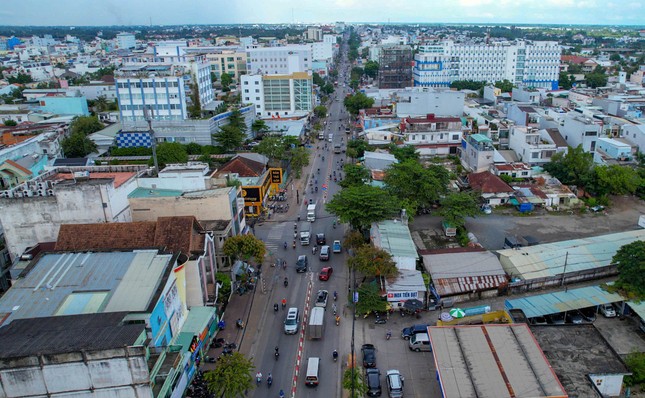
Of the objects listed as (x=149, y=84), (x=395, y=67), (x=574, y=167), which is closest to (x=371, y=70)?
(x=395, y=67)

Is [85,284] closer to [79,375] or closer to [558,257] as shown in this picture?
[79,375]

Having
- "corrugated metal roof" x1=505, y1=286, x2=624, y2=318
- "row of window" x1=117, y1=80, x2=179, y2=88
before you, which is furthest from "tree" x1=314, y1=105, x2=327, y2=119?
"corrugated metal roof" x1=505, y1=286, x2=624, y2=318

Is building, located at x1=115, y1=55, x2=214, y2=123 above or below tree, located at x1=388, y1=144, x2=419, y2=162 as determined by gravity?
above

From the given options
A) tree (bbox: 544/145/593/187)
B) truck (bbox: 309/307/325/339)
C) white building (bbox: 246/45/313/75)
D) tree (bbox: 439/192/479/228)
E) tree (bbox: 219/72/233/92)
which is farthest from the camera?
tree (bbox: 219/72/233/92)

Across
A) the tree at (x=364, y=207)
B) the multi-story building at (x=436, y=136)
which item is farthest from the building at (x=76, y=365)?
the multi-story building at (x=436, y=136)

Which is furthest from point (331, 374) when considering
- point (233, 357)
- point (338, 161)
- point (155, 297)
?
point (338, 161)

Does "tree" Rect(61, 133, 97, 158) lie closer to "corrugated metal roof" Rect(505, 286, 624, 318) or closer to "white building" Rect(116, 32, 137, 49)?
"corrugated metal roof" Rect(505, 286, 624, 318)

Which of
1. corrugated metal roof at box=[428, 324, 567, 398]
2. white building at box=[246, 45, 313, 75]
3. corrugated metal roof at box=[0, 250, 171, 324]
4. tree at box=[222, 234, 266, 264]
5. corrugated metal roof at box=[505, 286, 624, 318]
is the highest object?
white building at box=[246, 45, 313, 75]
